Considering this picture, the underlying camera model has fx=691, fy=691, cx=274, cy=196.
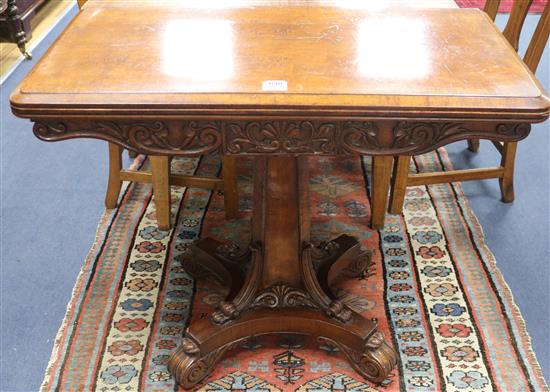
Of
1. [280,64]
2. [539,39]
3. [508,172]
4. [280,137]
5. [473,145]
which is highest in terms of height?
[280,64]

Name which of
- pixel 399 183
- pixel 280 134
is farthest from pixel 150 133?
pixel 399 183

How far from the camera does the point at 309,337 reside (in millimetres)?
2391

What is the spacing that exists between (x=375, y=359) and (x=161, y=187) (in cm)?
114

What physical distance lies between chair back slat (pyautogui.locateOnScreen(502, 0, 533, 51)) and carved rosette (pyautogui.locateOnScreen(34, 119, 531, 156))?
1.26 m

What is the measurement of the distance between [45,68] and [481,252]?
1.84 m

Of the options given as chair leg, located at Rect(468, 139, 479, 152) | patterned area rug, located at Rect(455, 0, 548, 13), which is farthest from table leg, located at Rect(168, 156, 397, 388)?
patterned area rug, located at Rect(455, 0, 548, 13)

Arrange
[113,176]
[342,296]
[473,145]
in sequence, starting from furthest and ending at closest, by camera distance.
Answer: [473,145] → [113,176] → [342,296]

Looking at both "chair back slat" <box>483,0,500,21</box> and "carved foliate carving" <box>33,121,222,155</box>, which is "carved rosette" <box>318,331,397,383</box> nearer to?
"carved foliate carving" <box>33,121,222,155</box>

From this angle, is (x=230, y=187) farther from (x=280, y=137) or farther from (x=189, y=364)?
(x=280, y=137)

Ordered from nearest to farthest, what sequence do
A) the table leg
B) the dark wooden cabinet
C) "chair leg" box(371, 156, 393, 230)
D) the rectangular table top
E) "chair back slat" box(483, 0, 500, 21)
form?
the rectangular table top
the table leg
"chair leg" box(371, 156, 393, 230)
"chair back slat" box(483, 0, 500, 21)
the dark wooden cabinet

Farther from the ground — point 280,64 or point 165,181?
point 280,64

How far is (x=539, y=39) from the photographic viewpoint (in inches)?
107

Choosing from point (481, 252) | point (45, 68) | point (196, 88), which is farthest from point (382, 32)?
point (481, 252)

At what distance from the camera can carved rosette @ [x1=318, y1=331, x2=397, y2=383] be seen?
218cm
